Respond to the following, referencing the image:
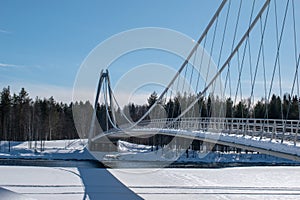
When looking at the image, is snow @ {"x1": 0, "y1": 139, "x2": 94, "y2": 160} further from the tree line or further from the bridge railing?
the bridge railing

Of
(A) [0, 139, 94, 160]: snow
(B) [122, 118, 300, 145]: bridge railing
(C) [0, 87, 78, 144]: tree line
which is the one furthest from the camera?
(C) [0, 87, 78, 144]: tree line

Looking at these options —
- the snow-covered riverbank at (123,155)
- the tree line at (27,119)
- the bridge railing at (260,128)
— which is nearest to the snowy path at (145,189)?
the bridge railing at (260,128)

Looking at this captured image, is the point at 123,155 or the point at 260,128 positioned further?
the point at 123,155

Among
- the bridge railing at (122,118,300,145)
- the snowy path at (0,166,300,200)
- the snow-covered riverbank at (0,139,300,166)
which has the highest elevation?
the bridge railing at (122,118,300,145)

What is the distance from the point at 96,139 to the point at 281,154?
39794 millimetres

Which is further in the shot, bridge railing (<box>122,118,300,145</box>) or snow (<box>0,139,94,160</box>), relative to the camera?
snow (<box>0,139,94,160</box>)

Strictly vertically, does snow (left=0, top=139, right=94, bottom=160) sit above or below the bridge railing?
below

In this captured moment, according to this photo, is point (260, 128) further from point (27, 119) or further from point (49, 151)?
point (27, 119)

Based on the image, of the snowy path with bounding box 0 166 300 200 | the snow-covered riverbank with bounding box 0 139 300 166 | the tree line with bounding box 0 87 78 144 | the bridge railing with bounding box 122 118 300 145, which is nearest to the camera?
the bridge railing with bounding box 122 118 300 145

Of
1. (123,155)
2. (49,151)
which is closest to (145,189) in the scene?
(123,155)

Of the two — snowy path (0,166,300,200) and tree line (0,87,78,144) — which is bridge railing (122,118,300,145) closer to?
snowy path (0,166,300,200)

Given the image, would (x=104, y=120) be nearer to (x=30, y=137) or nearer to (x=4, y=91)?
(x=30, y=137)

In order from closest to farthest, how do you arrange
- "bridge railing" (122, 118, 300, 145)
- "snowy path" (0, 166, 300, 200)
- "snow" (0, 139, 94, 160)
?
"bridge railing" (122, 118, 300, 145) → "snowy path" (0, 166, 300, 200) → "snow" (0, 139, 94, 160)

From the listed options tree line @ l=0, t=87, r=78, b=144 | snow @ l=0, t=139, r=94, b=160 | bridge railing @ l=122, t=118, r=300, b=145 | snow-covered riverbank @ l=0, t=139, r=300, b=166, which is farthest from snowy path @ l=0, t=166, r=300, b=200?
tree line @ l=0, t=87, r=78, b=144
